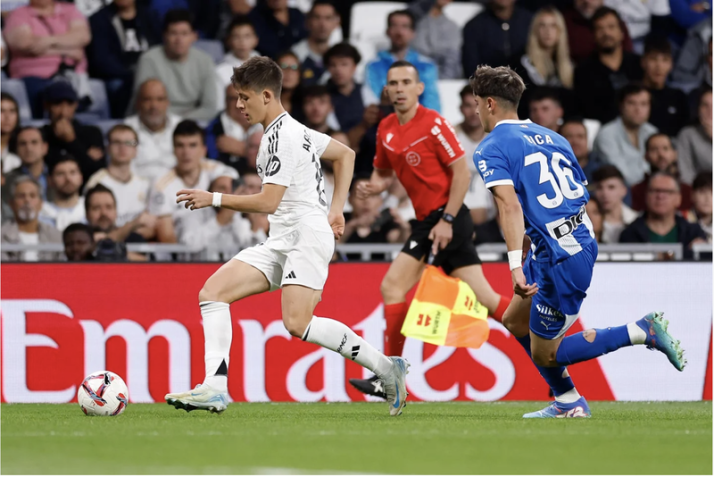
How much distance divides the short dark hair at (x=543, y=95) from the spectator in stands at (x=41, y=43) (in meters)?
5.13

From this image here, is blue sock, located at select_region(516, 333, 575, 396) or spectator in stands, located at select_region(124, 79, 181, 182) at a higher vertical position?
spectator in stands, located at select_region(124, 79, 181, 182)

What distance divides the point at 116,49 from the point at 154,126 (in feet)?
4.36

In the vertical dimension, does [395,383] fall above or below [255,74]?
below

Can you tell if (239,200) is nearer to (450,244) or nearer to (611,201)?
(450,244)

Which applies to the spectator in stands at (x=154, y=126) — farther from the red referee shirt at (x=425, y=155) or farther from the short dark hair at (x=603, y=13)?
the short dark hair at (x=603, y=13)

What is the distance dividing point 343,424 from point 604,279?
156 inches

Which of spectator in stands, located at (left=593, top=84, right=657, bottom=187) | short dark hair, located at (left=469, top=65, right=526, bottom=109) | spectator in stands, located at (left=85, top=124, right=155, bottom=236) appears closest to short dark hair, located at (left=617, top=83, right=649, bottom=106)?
spectator in stands, located at (left=593, top=84, right=657, bottom=187)

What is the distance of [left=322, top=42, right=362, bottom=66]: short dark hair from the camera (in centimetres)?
1252

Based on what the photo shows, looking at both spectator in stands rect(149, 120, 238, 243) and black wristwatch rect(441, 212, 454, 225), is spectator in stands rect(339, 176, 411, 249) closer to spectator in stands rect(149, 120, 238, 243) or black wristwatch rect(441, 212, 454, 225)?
spectator in stands rect(149, 120, 238, 243)

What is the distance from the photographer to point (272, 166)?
6723 millimetres

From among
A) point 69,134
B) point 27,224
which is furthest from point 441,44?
point 27,224

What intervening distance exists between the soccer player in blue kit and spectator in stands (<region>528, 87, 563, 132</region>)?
580cm

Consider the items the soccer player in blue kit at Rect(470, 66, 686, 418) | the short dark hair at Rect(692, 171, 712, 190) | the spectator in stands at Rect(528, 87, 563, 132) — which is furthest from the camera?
the spectator in stands at Rect(528, 87, 563, 132)

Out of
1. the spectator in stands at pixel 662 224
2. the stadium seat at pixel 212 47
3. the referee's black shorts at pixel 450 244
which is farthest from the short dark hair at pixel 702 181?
the stadium seat at pixel 212 47
